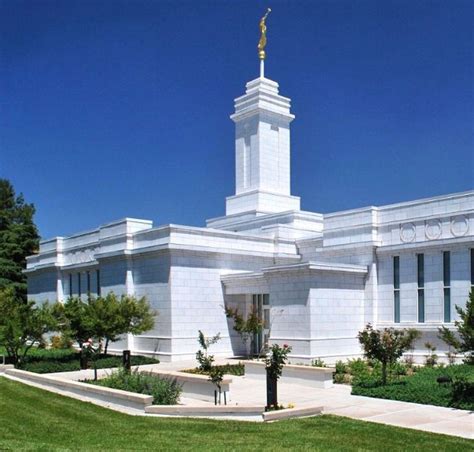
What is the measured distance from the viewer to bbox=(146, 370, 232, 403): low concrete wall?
14321 millimetres

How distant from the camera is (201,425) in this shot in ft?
35.9

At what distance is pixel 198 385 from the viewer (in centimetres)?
1484

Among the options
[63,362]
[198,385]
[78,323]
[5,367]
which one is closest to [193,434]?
[198,385]

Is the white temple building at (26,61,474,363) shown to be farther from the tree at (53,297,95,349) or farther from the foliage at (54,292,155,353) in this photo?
the tree at (53,297,95,349)

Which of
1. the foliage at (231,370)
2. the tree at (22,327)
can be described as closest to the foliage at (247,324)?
the foliage at (231,370)

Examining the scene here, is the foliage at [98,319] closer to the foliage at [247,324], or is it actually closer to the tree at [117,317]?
the tree at [117,317]

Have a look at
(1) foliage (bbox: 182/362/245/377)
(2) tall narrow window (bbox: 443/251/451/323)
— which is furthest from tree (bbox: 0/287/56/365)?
(2) tall narrow window (bbox: 443/251/451/323)

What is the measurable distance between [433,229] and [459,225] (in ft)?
3.46

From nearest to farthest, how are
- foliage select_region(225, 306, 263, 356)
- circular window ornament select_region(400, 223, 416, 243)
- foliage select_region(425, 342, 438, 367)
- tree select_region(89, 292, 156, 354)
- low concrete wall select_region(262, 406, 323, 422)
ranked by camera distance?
low concrete wall select_region(262, 406, 323, 422)
tree select_region(89, 292, 156, 354)
foliage select_region(425, 342, 438, 367)
circular window ornament select_region(400, 223, 416, 243)
foliage select_region(225, 306, 263, 356)

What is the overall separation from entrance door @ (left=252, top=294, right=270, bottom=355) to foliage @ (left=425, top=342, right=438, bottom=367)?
647cm

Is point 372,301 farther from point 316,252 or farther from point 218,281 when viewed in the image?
point 218,281

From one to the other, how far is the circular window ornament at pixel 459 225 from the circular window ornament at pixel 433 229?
514mm

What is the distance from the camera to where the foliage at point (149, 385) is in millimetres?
13414

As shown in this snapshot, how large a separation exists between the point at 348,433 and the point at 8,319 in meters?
14.8
